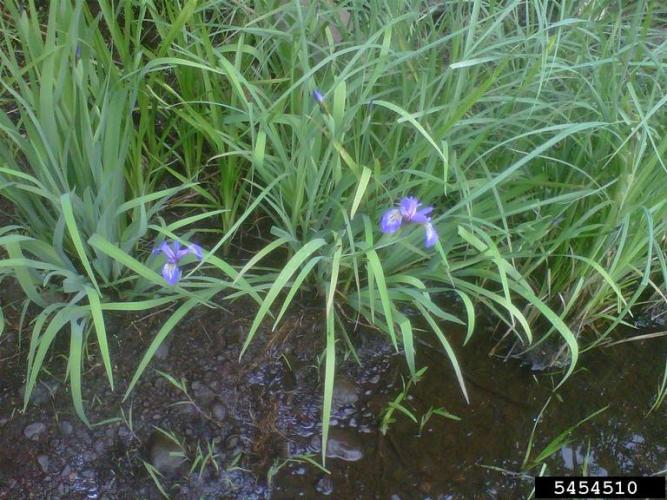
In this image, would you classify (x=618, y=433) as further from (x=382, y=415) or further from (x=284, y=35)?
(x=284, y=35)

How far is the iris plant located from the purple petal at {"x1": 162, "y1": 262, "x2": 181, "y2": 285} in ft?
1.37

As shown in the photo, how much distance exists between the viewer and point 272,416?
1628 millimetres

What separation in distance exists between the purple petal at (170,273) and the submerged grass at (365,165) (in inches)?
3.0

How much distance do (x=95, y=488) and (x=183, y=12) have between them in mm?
1029

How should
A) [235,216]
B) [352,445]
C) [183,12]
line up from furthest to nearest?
[235,216] < [352,445] < [183,12]

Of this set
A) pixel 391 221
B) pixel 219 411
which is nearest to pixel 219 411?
pixel 219 411

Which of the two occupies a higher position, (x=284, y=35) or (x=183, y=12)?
(x=183, y=12)

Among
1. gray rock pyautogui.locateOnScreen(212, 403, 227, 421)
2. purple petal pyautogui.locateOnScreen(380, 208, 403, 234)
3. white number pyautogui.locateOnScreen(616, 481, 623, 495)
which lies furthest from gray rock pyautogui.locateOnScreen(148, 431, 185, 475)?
white number pyautogui.locateOnScreen(616, 481, 623, 495)

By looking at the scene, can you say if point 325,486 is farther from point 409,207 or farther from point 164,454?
point 409,207

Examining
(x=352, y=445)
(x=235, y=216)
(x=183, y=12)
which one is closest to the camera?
(x=183, y=12)

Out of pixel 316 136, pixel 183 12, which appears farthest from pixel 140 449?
pixel 183 12

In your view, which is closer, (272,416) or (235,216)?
(272,416)

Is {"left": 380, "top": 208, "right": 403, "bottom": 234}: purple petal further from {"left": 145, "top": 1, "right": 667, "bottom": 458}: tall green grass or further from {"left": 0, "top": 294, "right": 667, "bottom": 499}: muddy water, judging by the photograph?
{"left": 0, "top": 294, "right": 667, "bottom": 499}: muddy water

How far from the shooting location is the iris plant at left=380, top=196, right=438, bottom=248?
1.38 meters
